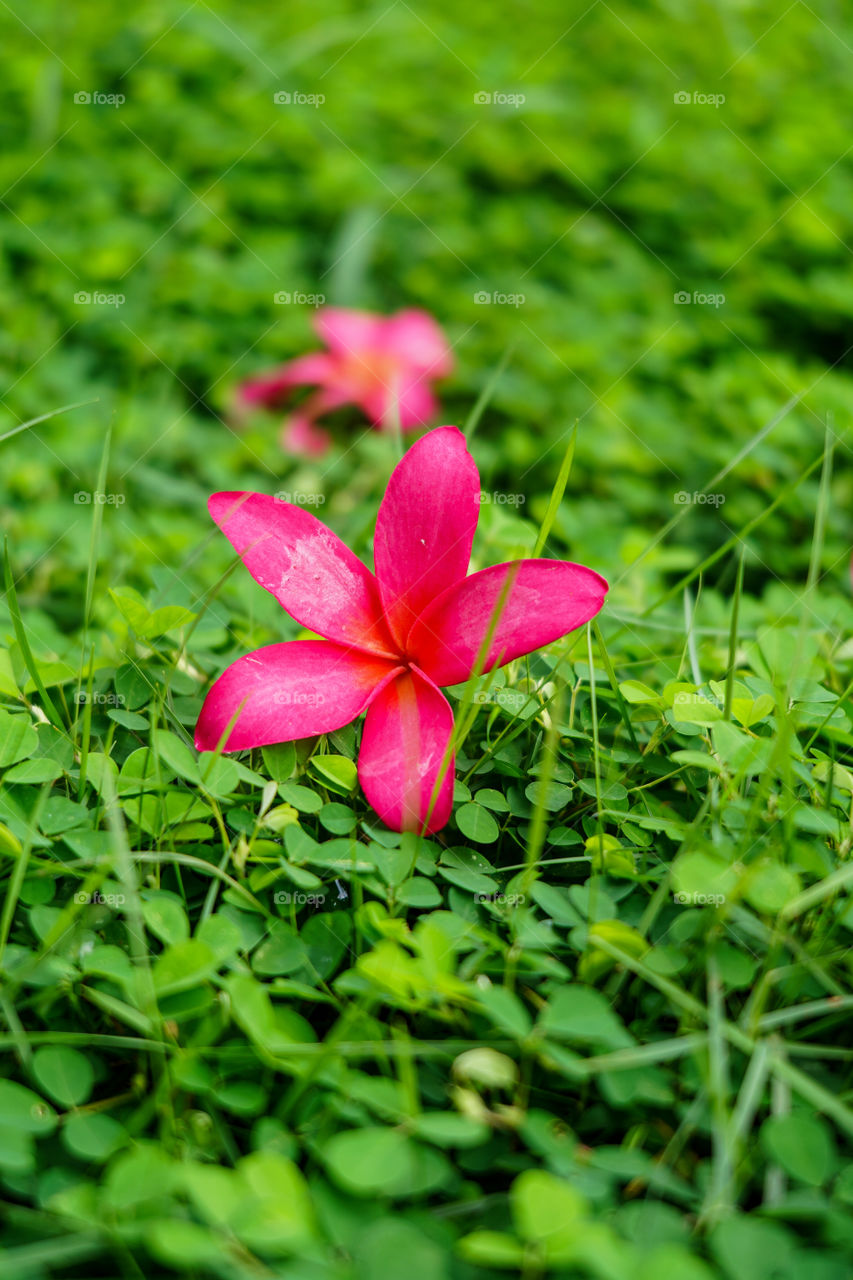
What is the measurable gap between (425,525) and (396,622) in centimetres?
8

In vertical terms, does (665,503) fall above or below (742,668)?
below

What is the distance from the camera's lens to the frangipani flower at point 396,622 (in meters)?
0.79

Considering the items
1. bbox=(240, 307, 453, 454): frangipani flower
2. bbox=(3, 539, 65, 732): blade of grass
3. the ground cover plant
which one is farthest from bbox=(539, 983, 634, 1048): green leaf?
bbox=(240, 307, 453, 454): frangipani flower

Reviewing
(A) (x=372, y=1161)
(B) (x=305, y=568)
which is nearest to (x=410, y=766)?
(B) (x=305, y=568)

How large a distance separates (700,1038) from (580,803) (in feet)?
0.87

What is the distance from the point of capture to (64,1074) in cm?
63

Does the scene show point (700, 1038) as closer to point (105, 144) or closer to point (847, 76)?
point (105, 144)

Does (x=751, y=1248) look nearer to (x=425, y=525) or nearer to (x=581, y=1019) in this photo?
(x=581, y=1019)

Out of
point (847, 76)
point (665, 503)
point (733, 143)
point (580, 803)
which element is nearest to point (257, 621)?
point (580, 803)

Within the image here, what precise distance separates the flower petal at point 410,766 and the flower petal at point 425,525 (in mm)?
85

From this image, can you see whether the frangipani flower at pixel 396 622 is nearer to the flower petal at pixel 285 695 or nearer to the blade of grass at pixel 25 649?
the flower petal at pixel 285 695

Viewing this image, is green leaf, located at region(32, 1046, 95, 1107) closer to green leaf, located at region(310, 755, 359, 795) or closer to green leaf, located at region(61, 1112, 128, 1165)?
green leaf, located at region(61, 1112, 128, 1165)

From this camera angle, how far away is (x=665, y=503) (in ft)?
6.36

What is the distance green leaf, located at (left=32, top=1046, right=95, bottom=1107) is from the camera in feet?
2.03
